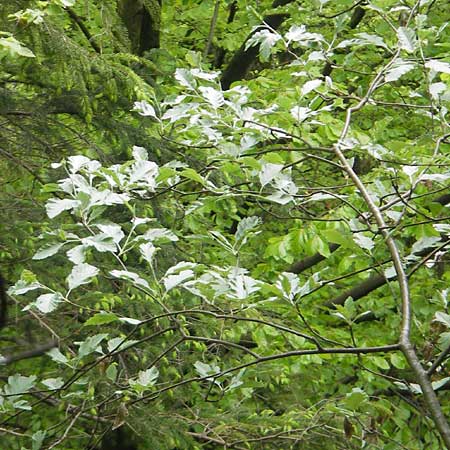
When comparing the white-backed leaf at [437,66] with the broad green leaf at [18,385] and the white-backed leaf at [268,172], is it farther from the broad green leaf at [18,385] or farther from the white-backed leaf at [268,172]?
the broad green leaf at [18,385]

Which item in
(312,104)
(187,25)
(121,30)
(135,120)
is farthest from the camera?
(187,25)

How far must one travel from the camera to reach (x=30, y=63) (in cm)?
337

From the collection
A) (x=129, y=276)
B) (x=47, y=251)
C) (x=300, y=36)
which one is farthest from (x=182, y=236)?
(x=129, y=276)

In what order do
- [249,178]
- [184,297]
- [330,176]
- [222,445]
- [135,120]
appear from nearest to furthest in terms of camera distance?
[249,178] < [222,445] < [184,297] < [135,120] < [330,176]

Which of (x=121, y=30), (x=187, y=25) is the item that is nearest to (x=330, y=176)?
(x=187, y=25)

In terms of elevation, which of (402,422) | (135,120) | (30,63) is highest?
(30,63)

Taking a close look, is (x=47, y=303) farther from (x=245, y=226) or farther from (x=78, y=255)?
(x=245, y=226)

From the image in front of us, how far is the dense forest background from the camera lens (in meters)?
2.06

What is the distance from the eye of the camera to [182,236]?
3.35 m

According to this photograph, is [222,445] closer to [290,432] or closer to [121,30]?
[290,432]

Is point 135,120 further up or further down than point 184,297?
further up

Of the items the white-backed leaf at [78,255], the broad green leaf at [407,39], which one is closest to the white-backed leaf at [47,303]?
the white-backed leaf at [78,255]

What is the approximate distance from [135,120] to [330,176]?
10.4 ft

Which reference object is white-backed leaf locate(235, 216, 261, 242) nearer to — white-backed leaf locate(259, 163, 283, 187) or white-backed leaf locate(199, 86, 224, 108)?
white-backed leaf locate(259, 163, 283, 187)
